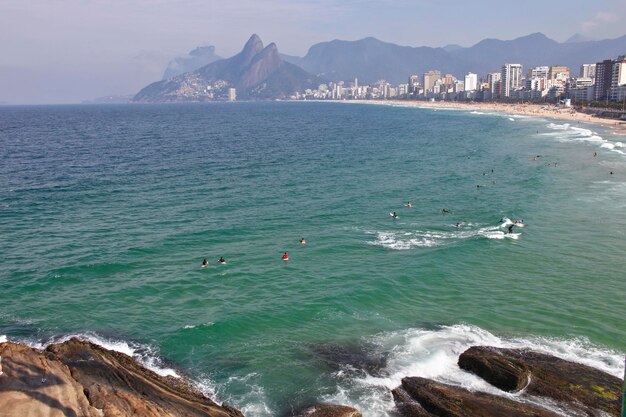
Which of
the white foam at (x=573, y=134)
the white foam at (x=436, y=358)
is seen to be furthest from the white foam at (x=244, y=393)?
the white foam at (x=573, y=134)

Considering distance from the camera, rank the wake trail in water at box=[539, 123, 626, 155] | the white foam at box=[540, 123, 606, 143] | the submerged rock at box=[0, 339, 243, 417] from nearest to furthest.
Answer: the submerged rock at box=[0, 339, 243, 417] → the wake trail in water at box=[539, 123, 626, 155] → the white foam at box=[540, 123, 606, 143]

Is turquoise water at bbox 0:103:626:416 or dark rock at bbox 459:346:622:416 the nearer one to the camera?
dark rock at bbox 459:346:622:416

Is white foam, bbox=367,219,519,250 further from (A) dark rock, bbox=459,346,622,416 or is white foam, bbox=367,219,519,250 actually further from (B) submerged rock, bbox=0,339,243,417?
(B) submerged rock, bbox=0,339,243,417

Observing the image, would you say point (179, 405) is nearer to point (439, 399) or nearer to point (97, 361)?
point (97, 361)

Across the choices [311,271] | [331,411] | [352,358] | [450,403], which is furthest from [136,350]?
[450,403]

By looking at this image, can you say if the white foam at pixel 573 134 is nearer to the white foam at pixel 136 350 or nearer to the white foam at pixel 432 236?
the white foam at pixel 432 236

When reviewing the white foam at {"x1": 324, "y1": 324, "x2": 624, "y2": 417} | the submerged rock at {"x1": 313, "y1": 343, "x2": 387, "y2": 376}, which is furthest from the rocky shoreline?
the submerged rock at {"x1": 313, "y1": 343, "x2": 387, "y2": 376}

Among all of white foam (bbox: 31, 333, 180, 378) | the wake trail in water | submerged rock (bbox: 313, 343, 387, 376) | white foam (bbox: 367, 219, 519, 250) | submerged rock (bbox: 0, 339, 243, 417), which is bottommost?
submerged rock (bbox: 313, 343, 387, 376)
